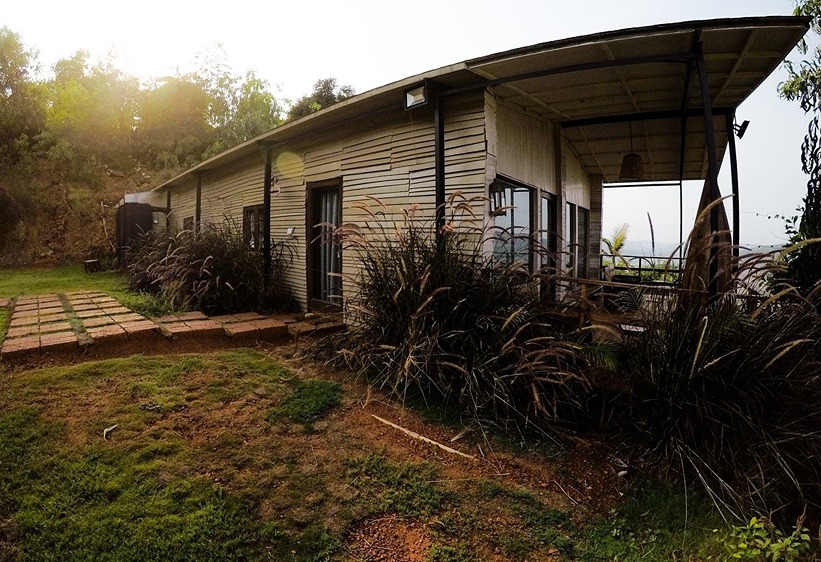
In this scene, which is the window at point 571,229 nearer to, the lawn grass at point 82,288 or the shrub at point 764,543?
the shrub at point 764,543

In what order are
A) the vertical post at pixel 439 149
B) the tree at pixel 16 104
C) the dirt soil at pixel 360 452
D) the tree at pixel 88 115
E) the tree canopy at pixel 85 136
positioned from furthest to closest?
the tree at pixel 88 115 < the tree at pixel 16 104 < the tree canopy at pixel 85 136 < the vertical post at pixel 439 149 < the dirt soil at pixel 360 452

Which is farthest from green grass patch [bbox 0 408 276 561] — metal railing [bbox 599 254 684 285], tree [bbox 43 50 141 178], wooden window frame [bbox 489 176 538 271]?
tree [bbox 43 50 141 178]

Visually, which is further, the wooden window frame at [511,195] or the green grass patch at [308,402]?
the wooden window frame at [511,195]

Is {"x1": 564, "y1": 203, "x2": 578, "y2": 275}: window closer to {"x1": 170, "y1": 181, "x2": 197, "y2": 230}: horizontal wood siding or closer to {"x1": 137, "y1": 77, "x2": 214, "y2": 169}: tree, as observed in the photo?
{"x1": 170, "y1": 181, "x2": 197, "y2": 230}: horizontal wood siding

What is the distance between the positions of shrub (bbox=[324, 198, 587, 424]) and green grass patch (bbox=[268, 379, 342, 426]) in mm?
330

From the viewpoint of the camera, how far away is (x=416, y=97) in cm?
438

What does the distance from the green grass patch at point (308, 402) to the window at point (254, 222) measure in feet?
14.9

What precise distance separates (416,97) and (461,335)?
2.53 m

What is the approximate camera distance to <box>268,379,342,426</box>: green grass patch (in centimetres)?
306

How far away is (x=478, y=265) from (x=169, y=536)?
269 cm

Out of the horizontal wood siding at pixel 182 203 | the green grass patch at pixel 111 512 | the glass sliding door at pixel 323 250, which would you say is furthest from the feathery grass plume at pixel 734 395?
the horizontal wood siding at pixel 182 203

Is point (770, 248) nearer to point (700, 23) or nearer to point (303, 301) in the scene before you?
point (700, 23)

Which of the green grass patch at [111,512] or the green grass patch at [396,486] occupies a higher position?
the green grass patch at [111,512]

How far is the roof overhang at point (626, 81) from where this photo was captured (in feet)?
10.3
